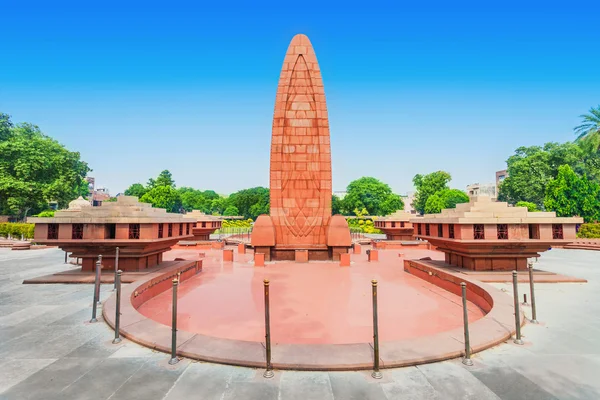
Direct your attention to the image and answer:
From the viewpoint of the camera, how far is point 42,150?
1695 inches

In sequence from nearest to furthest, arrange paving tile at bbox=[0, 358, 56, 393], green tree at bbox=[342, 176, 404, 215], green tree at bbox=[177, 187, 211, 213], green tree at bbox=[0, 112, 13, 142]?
paving tile at bbox=[0, 358, 56, 393] → green tree at bbox=[0, 112, 13, 142] → green tree at bbox=[342, 176, 404, 215] → green tree at bbox=[177, 187, 211, 213]

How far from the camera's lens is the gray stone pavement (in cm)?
412

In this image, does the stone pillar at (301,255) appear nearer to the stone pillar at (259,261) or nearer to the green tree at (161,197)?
the stone pillar at (259,261)

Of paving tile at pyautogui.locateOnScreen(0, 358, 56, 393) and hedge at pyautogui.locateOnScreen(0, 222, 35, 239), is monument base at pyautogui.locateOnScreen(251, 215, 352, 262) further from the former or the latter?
hedge at pyautogui.locateOnScreen(0, 222, 35, 239)

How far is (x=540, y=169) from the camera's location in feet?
175

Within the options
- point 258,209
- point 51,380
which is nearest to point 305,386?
point 51,380

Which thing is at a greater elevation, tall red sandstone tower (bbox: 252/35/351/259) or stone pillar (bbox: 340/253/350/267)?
tall red sandstone tower (bbox: 252/35/351/259)

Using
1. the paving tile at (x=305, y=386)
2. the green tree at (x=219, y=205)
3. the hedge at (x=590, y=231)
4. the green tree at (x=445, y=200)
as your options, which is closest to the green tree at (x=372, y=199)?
the green tree at (x=445, y=200)

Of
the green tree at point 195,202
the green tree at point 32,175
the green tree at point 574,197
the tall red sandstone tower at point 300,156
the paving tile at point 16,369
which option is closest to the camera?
the paving tile at point 16,369

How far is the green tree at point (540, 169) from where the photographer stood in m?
50.4

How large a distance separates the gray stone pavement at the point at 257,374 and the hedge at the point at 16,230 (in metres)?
31.7

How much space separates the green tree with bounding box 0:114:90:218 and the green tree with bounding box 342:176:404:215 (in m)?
58.7

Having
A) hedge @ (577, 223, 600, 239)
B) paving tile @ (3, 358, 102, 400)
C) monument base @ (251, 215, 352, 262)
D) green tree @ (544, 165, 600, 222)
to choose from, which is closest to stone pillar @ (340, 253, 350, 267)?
monument base @ (251, 215, 352, 262)

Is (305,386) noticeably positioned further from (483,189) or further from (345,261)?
(483,189)
